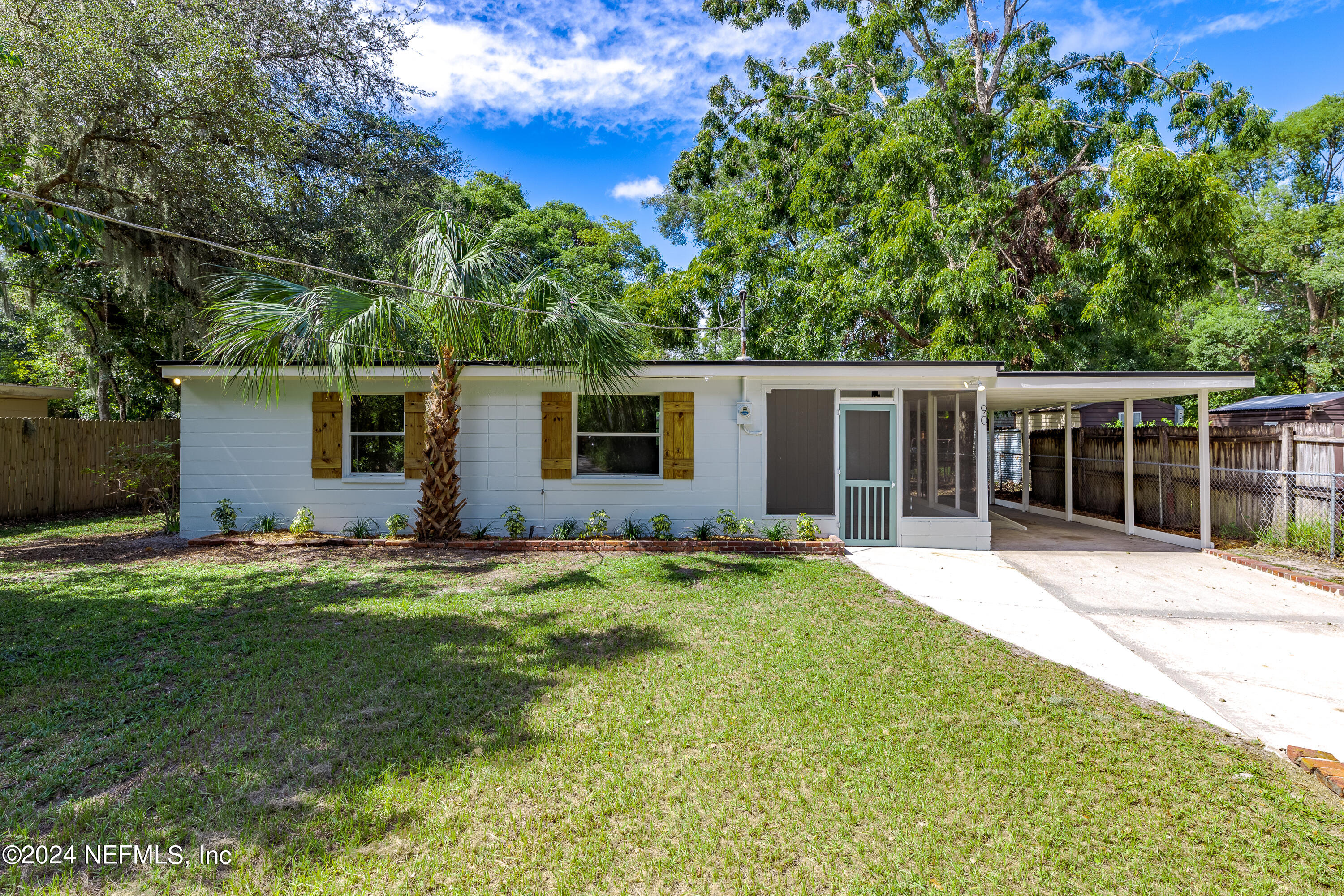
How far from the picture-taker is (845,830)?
2.34 meters

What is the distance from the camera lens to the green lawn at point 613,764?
2146 mm

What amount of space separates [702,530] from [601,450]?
1.84 m

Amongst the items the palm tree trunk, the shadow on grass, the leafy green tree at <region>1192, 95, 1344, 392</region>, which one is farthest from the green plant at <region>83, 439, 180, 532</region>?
the leafy green tree at <region>1192, 95, 1344, 392</region>

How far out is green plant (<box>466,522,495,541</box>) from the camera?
26.6 ft

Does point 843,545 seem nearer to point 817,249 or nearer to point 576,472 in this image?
point 576,472

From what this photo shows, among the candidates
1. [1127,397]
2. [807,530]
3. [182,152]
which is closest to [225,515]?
[182,152]

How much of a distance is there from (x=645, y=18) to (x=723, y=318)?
278 inches

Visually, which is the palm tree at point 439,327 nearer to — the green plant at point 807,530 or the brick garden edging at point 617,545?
the brick garden edging at point 617,545

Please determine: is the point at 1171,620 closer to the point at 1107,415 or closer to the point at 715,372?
the point at 715,372

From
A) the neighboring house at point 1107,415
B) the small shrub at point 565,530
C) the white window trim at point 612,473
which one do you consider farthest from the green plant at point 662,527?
the neighboring house at point 1107,415

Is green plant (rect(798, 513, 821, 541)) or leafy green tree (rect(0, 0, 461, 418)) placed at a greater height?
leafy green tree (rect(0, 0, 461, 418))

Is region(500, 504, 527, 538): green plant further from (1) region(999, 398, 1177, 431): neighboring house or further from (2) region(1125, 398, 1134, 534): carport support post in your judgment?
(1) region(999, 398, 1177, 431): neighboring house

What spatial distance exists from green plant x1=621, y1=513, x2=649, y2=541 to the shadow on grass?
3.27m

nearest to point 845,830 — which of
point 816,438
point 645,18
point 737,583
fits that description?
point 737,583
